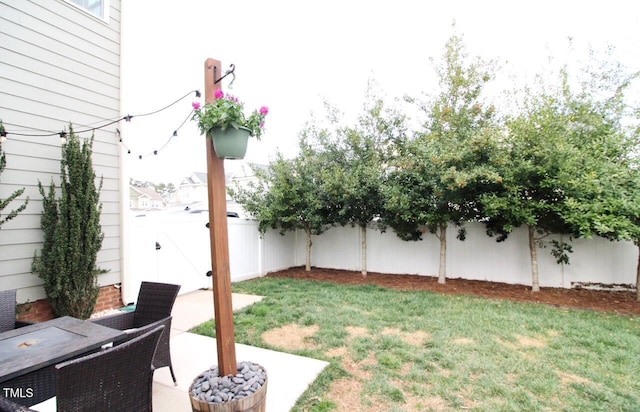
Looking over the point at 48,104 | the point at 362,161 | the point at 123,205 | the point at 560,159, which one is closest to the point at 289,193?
the point at 362,161

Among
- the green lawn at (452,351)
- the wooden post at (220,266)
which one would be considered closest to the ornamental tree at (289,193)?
the green lawn at (452,351)

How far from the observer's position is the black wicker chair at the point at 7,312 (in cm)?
268

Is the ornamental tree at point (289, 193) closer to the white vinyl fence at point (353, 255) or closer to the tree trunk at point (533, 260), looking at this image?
the white vinyl fence at point (353, 255)

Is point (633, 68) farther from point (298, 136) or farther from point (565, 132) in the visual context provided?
point (298, 136)

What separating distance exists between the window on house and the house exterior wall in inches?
3.0

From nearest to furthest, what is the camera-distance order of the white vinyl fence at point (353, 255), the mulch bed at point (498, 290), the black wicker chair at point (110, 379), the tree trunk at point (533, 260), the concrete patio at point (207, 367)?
the black wicker chair at point (110, 379)
the concrete patio at point (207, 367)
the mulch bed at point (498, 290)
the white vinyl fence at point (353, 255)
the tree trunk at point (533, 260)

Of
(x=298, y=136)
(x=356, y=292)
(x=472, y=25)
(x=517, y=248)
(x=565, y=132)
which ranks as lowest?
(x=356, y=292)

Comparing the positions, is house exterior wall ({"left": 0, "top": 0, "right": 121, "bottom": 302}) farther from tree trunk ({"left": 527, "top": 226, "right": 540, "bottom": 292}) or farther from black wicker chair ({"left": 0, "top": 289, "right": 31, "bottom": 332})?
tree trunk ({"left": 527, "top": 226, "right": 540, "bottom": 292})

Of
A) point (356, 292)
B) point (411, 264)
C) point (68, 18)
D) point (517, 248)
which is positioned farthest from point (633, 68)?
point (68, 18)

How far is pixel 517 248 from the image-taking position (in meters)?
6.89

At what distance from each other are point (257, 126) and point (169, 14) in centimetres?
521

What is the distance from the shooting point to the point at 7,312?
8.95ft

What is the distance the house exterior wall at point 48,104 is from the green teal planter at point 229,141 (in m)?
3.33

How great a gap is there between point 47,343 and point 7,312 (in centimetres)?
105
